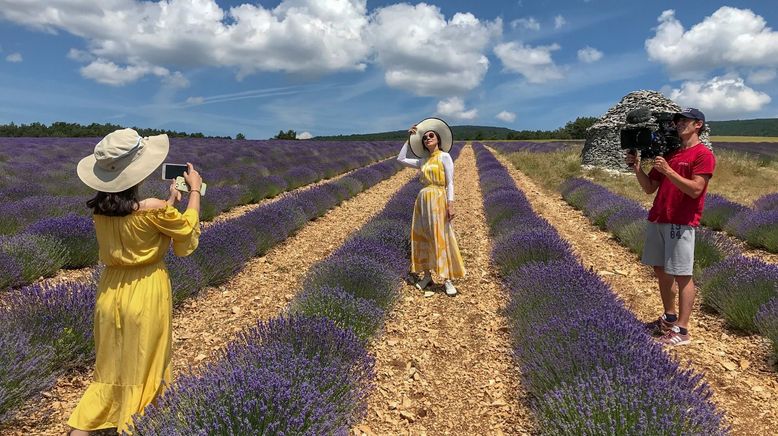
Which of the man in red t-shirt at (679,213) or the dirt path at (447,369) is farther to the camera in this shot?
the man in red t-shirt at (679,213)

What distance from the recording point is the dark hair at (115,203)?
5.92ft

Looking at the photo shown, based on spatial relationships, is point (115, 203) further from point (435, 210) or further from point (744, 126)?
point (744, 126)

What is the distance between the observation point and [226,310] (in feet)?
13.0

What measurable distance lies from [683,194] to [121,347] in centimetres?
360

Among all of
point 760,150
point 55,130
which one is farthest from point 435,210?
point 55,130

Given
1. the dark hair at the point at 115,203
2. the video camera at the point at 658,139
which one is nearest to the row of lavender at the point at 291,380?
the dark hair at the point at 115,203

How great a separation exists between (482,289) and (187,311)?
2.97 m

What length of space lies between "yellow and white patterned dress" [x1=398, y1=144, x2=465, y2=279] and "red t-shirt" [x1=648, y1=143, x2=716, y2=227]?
5.98 feet

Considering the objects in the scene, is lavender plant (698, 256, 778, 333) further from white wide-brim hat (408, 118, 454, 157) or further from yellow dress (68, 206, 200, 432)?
yellow dress (68, 206, 200, 432)

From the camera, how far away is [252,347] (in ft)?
7.65

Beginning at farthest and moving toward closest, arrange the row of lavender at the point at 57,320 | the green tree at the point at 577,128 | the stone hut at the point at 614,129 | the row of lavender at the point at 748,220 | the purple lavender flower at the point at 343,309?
the green tree at the point at 577,128 < the stone hut at the point at 614,129 < the row of lavender at the point at 748,220 < the purple lavender flower at the point at 343,309 < the row of lavender at the point at 57,320

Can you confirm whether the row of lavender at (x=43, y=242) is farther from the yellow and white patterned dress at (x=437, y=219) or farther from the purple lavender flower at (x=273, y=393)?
the yellow and white patterned dress at (x=437, y=219)

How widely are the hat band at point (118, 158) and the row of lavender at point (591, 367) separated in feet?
7.31

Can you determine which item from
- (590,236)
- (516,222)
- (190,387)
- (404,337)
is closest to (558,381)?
(404,337)
